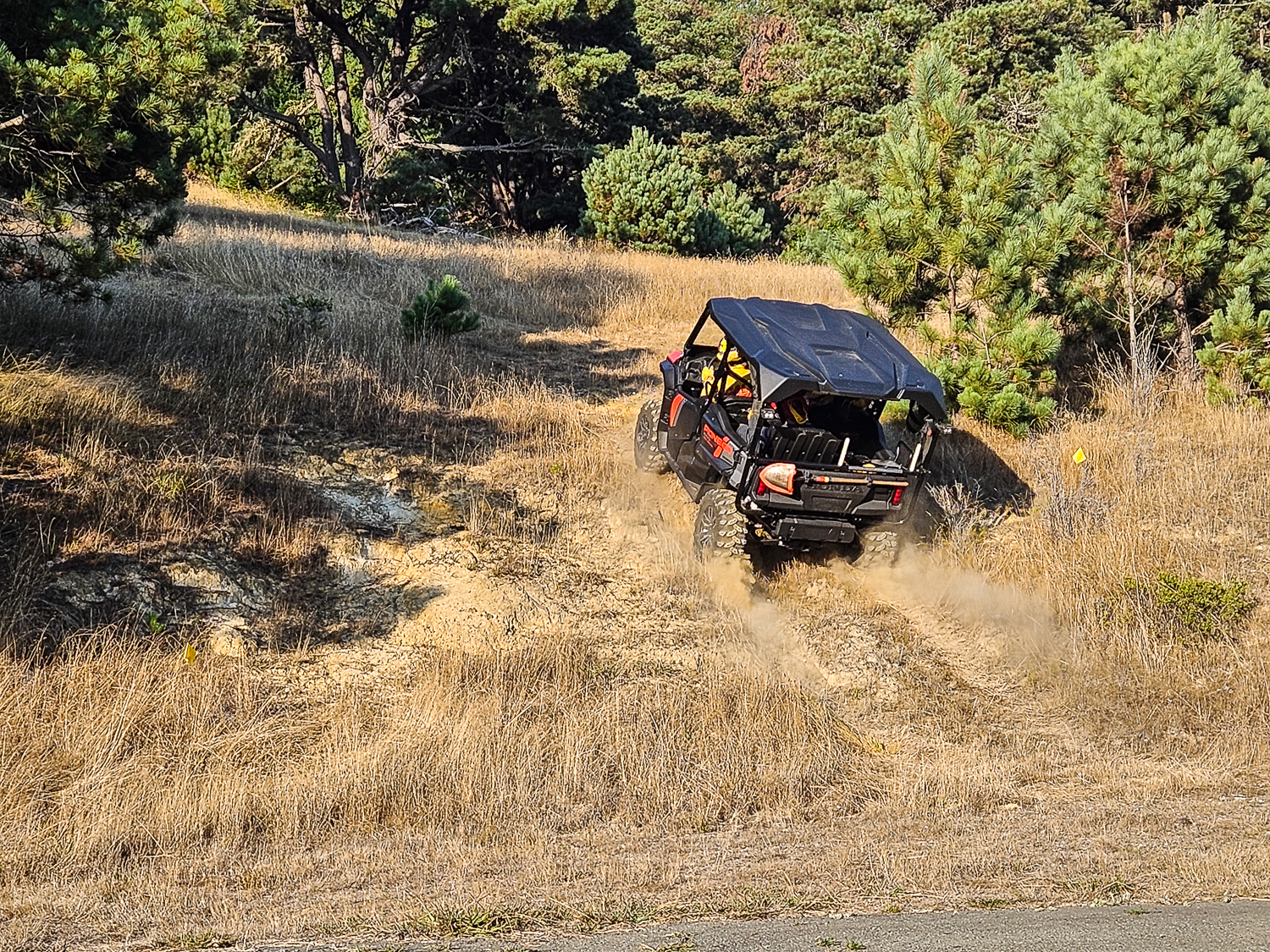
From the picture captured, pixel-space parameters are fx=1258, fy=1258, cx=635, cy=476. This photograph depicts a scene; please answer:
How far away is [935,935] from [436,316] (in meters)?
11.4

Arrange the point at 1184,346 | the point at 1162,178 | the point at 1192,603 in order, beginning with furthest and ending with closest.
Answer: the point at 1184,346 → the point at 1162,178 → the point at 1192,603

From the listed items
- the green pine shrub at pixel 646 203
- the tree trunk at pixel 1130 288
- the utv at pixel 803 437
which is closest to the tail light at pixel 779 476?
the utv at pixel 803 437

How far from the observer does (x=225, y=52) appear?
9.48 m

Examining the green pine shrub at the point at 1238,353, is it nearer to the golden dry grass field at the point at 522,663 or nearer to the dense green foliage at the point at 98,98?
the golden dry grass field at the point at 522,663

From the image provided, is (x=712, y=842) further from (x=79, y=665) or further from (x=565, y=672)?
(x=79, y=665)

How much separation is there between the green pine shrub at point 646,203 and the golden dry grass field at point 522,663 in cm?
1216

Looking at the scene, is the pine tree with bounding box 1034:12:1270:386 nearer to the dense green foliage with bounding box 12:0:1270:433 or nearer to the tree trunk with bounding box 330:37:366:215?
the dense green foliage with bounding box 12:0:1270:433

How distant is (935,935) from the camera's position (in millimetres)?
5613

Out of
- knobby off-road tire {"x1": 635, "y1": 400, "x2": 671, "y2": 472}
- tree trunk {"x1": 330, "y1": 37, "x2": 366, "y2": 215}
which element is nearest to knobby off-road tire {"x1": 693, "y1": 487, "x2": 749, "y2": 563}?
knobby off-road tire {"x1": 635, "y1": 400, "x2": 671, "y2": 472}

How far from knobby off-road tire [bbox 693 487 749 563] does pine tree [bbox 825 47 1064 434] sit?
4.57 metres

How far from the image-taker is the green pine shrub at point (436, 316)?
1553cm

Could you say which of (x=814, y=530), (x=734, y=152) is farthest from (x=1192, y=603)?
(x=734, y=152)

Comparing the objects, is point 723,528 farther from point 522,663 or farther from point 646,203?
point 646,203

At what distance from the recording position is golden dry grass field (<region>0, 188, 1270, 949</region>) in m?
6.79
